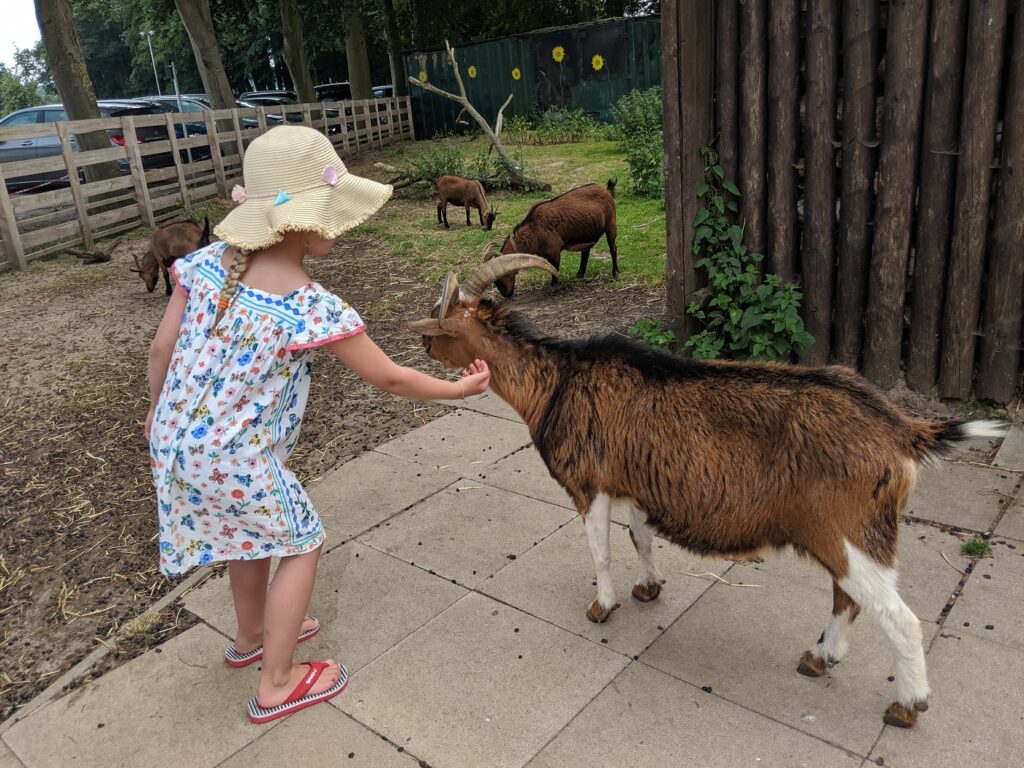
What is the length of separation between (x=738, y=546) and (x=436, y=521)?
1931 millimetres

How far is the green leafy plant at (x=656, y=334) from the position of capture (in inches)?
231

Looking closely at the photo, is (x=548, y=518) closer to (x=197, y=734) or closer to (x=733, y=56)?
(x=197, y=734)

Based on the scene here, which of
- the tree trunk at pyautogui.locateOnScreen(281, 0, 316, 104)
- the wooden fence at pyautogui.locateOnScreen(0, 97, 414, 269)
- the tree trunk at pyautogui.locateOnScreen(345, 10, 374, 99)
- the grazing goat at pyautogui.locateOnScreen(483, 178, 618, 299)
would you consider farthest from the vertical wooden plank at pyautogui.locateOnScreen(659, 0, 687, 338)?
the tree trunk at pyautogui.locateOnScreen(345, 10, 374, 99)

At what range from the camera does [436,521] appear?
4.40 metres

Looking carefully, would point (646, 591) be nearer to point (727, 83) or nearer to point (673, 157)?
point (673, 157)

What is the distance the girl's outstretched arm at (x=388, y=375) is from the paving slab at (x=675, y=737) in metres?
1.26

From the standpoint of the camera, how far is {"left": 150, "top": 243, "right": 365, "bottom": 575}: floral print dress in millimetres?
2727

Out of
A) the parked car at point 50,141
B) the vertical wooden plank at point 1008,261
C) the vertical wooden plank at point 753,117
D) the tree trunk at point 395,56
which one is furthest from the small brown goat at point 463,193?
the tree trunk at point 395,56

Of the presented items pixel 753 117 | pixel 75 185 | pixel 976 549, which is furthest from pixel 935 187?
pixel 75 185

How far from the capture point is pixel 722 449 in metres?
2.91

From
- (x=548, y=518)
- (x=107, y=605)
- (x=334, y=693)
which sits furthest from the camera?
(x=548, y=518)

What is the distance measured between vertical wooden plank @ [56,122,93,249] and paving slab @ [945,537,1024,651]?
13.1 meters

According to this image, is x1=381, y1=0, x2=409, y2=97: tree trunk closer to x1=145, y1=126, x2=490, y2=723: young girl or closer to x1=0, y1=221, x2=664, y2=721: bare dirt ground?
x1=0, y1=221, x2=664, y2=721: bare dirt ground

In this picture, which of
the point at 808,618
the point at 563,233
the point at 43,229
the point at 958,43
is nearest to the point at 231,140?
the point at 43,229
